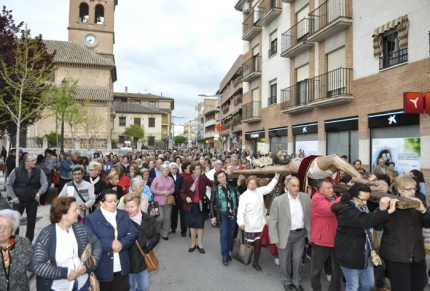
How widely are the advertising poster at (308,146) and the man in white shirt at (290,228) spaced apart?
12414mm

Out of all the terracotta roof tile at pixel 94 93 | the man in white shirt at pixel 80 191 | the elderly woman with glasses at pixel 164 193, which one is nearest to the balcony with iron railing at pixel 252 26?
the elderly woman with glasses at pixel 164 193

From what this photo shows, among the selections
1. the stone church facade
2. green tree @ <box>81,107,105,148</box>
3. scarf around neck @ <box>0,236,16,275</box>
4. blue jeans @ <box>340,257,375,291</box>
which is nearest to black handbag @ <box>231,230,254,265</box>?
blue jeans @ <box>340,257,375,291</box>

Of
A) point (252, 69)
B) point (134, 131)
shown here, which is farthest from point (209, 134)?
point (252, 69)

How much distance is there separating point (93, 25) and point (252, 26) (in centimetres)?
3136

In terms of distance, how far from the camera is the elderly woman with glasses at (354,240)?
3630 mm

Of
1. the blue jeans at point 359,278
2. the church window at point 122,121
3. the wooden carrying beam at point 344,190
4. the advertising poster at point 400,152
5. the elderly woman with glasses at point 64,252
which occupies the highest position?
the church window at point 122,121

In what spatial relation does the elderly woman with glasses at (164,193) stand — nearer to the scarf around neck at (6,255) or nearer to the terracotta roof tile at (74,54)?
the scarf around neck at (6,255)

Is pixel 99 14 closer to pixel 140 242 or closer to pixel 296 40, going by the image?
pixel 296 40

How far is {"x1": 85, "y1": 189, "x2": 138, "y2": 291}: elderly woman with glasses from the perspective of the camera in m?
3.47

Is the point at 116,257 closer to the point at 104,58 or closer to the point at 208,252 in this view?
the point at 208,252

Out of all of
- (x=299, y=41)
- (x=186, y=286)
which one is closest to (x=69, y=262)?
(x=186, y=286)

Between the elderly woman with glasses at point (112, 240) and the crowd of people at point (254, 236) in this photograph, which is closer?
the crowd of people at point (254, 236)

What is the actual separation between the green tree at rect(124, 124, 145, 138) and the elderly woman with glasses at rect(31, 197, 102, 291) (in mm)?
54445

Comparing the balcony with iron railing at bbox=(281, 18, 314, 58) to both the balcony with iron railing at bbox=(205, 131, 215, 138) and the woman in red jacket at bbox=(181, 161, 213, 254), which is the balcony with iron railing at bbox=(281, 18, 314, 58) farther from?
the balcony with iron railing at bbox=(205, 131, 215, 138)
